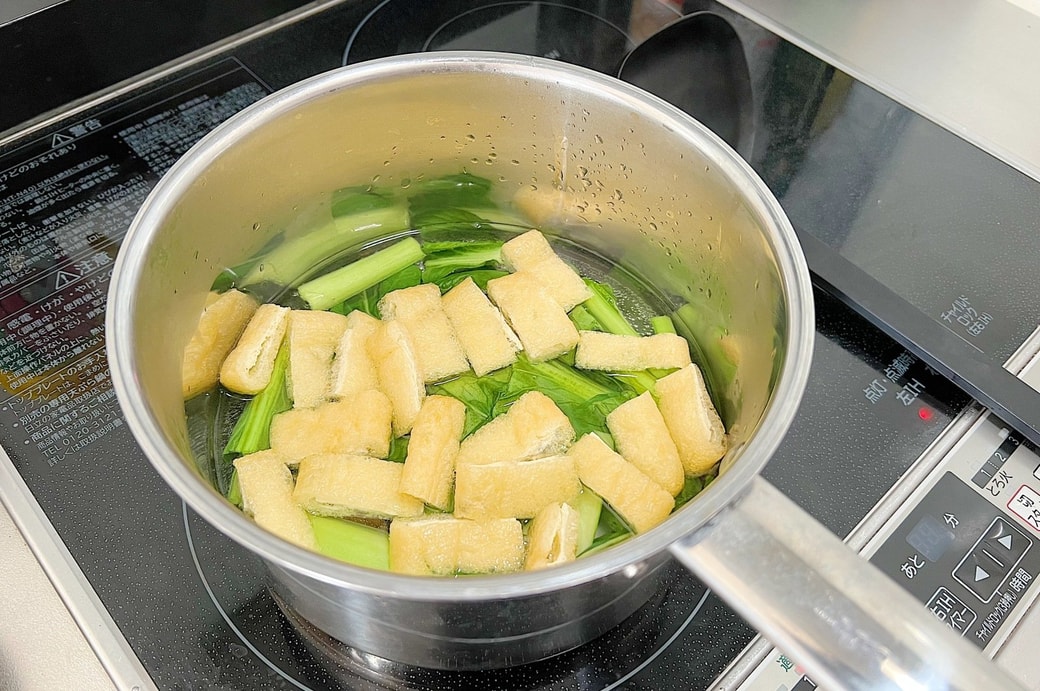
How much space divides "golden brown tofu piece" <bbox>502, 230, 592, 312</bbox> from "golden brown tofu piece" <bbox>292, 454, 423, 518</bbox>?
0.86 feet

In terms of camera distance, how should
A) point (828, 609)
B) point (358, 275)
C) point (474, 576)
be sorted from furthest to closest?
point (358, 275), point (474, 576), point (828, 609)

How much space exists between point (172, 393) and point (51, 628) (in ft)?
0.62

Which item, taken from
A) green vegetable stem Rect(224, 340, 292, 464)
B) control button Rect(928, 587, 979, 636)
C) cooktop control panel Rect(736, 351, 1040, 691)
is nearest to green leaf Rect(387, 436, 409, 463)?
green vegetable stem Rect(224, 340, 292, 464)

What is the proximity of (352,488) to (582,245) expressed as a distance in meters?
0.40

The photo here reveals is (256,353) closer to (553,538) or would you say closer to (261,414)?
(261,414)

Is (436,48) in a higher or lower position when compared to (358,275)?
higher

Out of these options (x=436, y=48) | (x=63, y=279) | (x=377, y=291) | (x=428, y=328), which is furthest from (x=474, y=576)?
(x=436, y=48)

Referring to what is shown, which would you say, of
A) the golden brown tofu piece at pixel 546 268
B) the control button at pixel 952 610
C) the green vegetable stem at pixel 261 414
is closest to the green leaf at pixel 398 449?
the green vegetable stem at pixel 261 414

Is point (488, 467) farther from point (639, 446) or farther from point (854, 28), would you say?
point (854, 28)

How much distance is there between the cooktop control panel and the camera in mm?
643

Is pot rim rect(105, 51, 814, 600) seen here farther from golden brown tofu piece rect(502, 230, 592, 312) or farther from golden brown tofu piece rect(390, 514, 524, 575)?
golden brown tofu piece rect(502, 230, 592, 312)

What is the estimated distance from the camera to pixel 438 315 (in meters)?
0.82

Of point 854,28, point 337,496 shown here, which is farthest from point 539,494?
point 854,28

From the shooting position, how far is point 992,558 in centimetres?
67
